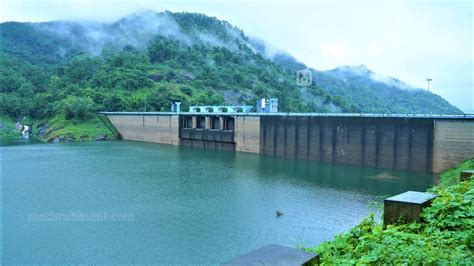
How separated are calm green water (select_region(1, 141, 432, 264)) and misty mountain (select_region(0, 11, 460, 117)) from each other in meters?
44.5

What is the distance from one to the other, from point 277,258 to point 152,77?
89.6 meters

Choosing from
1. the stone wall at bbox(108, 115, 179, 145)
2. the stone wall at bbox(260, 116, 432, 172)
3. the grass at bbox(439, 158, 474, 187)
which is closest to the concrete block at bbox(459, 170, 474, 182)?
the grass at bbox(439, 158, 474, 187)

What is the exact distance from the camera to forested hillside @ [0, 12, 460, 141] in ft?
247

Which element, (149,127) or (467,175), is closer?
(467,175)

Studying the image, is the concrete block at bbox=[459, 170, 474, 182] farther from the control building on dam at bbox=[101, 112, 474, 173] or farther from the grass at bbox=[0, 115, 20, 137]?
the grass at bbox=[0, 115, 20, 137]

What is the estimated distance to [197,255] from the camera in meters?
13.2

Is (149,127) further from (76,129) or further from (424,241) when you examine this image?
(424,241)

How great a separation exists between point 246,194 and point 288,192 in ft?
8.17

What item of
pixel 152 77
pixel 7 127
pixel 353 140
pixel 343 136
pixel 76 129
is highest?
pixel 152 77

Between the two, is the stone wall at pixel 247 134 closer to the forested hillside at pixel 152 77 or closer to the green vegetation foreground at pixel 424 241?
the forested hillside at pixel 152 77

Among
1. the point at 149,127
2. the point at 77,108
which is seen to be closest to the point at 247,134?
the point at 149,127

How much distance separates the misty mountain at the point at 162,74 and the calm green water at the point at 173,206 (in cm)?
4452

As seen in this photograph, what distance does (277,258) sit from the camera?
3.93m

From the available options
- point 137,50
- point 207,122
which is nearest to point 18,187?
point 207,122
